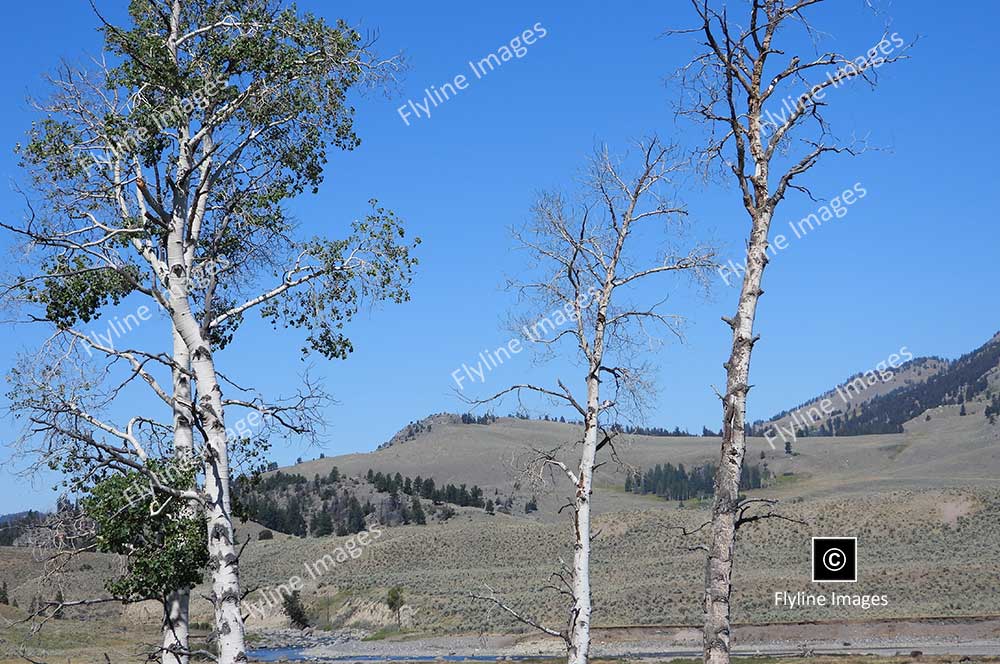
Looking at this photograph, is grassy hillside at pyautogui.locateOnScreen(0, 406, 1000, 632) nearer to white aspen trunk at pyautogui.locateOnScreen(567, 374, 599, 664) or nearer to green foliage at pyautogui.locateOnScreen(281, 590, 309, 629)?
green foliage at pyautogui.locateOnScreen(281, 590, 309, 629)

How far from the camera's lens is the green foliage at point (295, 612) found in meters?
72.6

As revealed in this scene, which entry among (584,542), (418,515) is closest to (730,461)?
(584,542)

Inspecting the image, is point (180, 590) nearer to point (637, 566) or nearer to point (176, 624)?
point (176, 624)

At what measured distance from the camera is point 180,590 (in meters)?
10.9

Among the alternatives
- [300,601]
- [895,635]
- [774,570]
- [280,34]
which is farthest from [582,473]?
[300,601]

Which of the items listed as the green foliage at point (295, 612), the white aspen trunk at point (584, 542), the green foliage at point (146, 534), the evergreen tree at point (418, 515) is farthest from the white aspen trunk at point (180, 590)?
the evergreen tree at point (418, 515)

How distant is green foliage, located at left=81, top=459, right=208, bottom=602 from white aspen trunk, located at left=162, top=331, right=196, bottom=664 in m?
0.31

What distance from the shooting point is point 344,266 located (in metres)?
10.3

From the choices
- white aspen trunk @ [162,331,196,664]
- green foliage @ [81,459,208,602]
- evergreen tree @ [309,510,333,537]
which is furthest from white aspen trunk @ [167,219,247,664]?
evergreen tree @ [309,510,333,537]

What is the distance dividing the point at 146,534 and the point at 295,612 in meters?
66.9

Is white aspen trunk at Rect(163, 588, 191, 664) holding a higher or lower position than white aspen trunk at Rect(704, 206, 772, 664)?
lower

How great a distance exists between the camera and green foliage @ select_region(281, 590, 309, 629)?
2859 inches

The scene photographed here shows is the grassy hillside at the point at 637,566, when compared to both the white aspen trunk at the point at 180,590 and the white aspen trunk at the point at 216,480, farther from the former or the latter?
the white aspen trunk at the point at 216,480

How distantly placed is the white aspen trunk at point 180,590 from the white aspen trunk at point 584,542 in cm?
482
